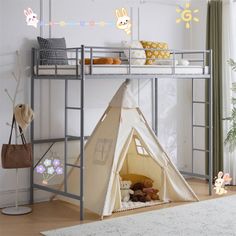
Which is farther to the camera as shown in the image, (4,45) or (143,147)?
(143,147)

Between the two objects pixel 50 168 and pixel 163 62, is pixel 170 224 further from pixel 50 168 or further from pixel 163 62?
pixel 163 62

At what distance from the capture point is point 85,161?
5414 mm

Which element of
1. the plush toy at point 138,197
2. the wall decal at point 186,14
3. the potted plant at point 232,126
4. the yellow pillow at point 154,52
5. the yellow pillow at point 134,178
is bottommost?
the plush toy at point 138,197

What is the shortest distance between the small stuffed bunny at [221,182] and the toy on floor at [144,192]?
830 millimetres

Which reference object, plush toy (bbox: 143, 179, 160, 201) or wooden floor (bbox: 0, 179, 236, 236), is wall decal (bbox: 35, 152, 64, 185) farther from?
plush toy (bbox: 143, 179, 160, 201)

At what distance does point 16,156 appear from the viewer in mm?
5078

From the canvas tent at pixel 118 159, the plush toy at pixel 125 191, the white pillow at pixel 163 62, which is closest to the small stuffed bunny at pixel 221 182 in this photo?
the canvas tent at pixel 118 159

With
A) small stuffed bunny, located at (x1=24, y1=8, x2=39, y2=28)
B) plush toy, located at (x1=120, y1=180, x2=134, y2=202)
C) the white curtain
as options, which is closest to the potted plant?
the white curtain

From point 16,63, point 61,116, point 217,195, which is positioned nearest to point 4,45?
point 16,63

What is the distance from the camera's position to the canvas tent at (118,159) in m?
5.12

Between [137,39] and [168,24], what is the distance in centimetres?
54

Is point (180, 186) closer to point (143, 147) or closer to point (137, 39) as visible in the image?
point (143, 147)

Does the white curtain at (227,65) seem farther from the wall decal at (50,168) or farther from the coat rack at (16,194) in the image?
the coat rack at (16,194)

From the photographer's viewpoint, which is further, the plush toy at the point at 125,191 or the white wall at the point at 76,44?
the plush toy at the point at 125,191
